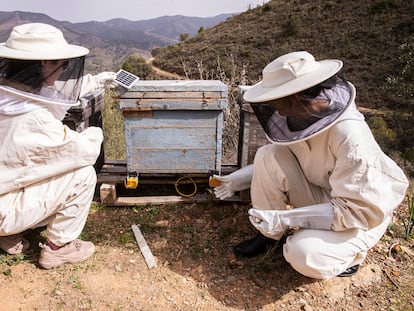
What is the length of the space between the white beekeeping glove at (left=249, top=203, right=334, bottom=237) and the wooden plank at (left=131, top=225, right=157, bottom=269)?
908 mm

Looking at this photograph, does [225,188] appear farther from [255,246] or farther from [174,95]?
[174,95]

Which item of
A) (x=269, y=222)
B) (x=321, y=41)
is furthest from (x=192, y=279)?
(x=321, y=41)

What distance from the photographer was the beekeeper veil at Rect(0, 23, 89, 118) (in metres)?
2.20

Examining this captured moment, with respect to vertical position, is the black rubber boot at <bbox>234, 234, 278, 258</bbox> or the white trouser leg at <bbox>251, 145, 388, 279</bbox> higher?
the white trouser leg at <bbox>251, 145, 388, 279</bbox>

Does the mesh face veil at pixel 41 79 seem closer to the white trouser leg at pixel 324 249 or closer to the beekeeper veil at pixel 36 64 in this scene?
the beekeeper veil at pixel 36 64

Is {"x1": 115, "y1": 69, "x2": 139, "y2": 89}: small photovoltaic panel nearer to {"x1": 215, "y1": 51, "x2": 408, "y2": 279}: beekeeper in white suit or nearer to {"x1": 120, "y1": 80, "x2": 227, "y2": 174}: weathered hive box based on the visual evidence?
{"x1": 120, "y1": 80, "x2": 227, "y2": 174}: weathered hive box

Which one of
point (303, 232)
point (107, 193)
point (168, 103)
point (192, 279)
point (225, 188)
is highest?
point (168, 103)

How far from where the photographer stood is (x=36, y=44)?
88.3 inches

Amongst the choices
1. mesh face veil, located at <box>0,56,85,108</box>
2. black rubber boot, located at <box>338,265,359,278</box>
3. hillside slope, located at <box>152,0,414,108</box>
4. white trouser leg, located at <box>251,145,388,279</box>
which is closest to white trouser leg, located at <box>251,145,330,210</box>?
white trouser leg, located at <box>251,145,388,279</box>

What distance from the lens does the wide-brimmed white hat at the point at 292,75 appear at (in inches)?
77.2

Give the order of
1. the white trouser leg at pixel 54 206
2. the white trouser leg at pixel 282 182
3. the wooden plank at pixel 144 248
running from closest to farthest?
the white trouser leg at pixel 54 206 < the white trouser leg at pixel 282 182 < the wooden plank at pixel 144 248

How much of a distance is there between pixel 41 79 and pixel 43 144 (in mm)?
409

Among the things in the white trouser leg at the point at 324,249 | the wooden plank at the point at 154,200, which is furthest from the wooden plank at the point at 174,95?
the white trouser leg at the point at 324,249

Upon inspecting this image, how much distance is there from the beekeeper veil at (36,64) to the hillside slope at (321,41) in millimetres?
15412
